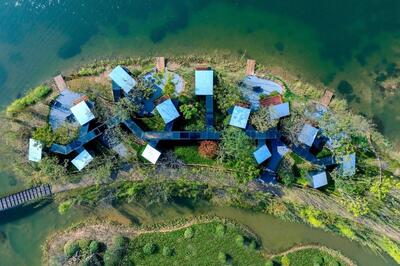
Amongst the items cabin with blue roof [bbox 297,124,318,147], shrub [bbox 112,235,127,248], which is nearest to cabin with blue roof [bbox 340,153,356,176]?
cabin with blue roof [bbox 297,124,318,147]

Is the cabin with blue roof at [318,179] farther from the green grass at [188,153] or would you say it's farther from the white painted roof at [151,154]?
the white painted roof at [151,154]

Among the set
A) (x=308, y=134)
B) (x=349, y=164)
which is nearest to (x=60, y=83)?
(x=308, y=134)

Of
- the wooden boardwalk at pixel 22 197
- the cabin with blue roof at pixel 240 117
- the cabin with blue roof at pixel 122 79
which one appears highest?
the cabin with blue roof at pixel 122 79

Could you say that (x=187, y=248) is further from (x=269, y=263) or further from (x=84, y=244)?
(x=84, y=244)

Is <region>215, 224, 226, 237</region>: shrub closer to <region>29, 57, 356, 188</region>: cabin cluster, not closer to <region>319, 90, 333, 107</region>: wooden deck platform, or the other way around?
<region>29, 57, 356, 188</region>: cabin cluster

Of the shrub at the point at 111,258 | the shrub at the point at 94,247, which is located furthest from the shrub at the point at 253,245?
the shrub at the point at 94,247

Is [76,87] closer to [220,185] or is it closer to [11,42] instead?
[11,42]

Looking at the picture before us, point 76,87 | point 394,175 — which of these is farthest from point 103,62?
point 394,175
